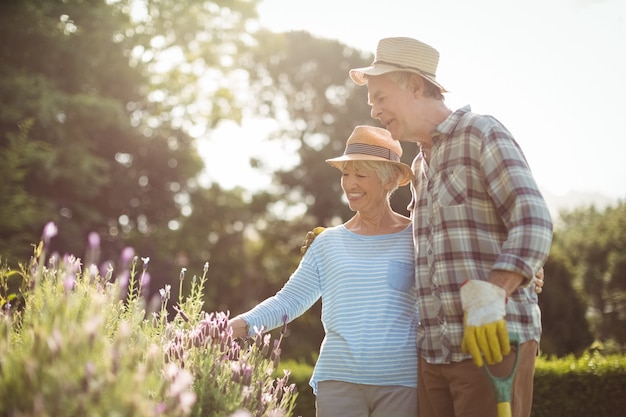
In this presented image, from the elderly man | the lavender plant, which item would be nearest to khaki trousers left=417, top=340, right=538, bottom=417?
the elderly man

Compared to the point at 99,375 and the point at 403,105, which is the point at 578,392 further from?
the point at 99,375

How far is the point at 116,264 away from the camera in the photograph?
16.9m

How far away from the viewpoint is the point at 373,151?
3.73 meters

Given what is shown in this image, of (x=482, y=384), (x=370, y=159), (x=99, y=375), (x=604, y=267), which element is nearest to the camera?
(x=99, y=375)

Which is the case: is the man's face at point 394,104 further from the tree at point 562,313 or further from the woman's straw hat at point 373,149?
the tree at point 562,313

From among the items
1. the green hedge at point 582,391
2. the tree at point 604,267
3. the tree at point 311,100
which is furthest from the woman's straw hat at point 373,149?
the tree at point 604,267

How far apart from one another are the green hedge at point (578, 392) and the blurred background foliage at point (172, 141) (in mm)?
7809

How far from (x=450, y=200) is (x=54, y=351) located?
1.76 metres

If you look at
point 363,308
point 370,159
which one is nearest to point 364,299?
point 363,308

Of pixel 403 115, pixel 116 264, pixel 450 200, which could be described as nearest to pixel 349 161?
pixel 403 115

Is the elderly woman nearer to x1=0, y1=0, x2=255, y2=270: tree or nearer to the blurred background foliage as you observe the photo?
the blurred background foliage

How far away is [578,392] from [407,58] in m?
7.91

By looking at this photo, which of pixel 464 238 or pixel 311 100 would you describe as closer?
pixel 464 238

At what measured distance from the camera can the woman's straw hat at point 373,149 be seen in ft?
12.2
